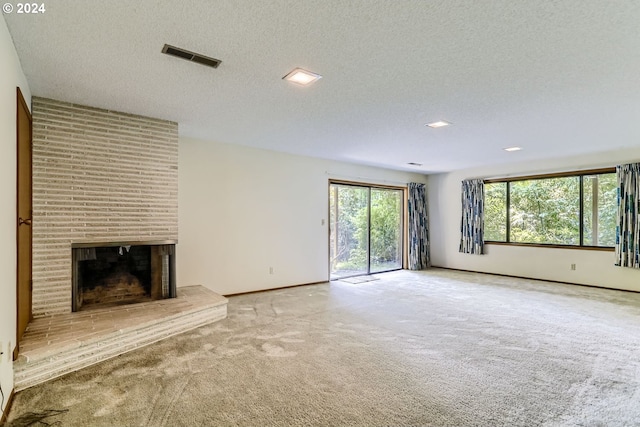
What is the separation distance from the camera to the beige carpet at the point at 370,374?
1997 mm

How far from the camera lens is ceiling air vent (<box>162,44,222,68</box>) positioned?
225 centimetres

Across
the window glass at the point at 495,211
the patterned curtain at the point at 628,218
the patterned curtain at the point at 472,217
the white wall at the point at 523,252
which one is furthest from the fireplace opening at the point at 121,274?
the patterned curtain at the point at 628,218

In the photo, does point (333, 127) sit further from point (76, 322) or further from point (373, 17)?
point (76, 322)

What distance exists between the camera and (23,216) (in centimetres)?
272

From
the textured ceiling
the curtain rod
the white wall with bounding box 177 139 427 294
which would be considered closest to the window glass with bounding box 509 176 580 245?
the textured ceiling

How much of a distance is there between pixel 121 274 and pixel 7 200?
181cm

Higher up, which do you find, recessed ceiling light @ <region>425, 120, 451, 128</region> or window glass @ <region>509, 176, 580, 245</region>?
recessed ceiling light @ <region>425, 120, 451, 128</region>

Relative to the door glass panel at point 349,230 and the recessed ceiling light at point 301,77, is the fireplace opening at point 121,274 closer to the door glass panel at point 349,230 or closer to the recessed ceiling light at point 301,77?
the recessed ceiling light at point 301,77

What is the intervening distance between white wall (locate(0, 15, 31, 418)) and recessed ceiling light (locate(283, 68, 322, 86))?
1.82 metres

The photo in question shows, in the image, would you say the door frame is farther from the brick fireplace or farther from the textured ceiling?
the brick fireplace

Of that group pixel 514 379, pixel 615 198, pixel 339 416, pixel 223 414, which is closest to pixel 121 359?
pixel 223 414

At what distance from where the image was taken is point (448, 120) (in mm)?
3805

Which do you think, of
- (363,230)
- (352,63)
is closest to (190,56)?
(352,63)

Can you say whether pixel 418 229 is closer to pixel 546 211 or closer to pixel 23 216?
pixel 546 211
